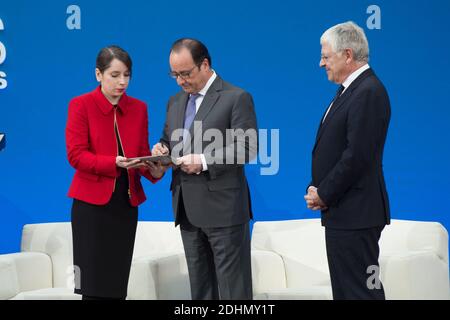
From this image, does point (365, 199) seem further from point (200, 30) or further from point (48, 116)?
point (48, 116)

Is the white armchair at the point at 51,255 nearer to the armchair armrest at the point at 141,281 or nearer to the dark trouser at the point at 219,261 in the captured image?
the armchair armrest at the point at 141,281

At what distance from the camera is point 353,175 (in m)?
3.02

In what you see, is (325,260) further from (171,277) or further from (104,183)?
(104,183)

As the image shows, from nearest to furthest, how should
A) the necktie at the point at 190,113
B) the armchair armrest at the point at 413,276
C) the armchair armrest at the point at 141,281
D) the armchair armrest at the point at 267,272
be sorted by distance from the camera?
the necktie at the point at 190,113
the armchair armrest at the point at 413,276
the armchair armrest at the point at 141,281
the armchair armrest at the point at 267,272

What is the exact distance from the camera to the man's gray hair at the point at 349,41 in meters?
3.15

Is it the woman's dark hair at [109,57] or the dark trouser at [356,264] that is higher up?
the woman's dark hair at [109,57]

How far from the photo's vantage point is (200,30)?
519 centimetres

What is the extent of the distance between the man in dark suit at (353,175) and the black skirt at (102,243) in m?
0.91

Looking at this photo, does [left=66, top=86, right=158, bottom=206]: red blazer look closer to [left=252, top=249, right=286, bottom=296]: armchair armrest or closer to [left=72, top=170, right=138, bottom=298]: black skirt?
[left=72, top=170, right=138, bottom=298]: black skirt

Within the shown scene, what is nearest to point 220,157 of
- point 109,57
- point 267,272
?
point 109,57

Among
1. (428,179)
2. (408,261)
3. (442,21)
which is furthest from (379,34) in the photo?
(408,261)

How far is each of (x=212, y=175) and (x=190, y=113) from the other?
13.5 inches

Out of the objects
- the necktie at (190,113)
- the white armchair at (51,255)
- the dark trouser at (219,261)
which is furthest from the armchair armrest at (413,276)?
the necktie at (190,113)

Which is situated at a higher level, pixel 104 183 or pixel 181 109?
pixel 181 109
